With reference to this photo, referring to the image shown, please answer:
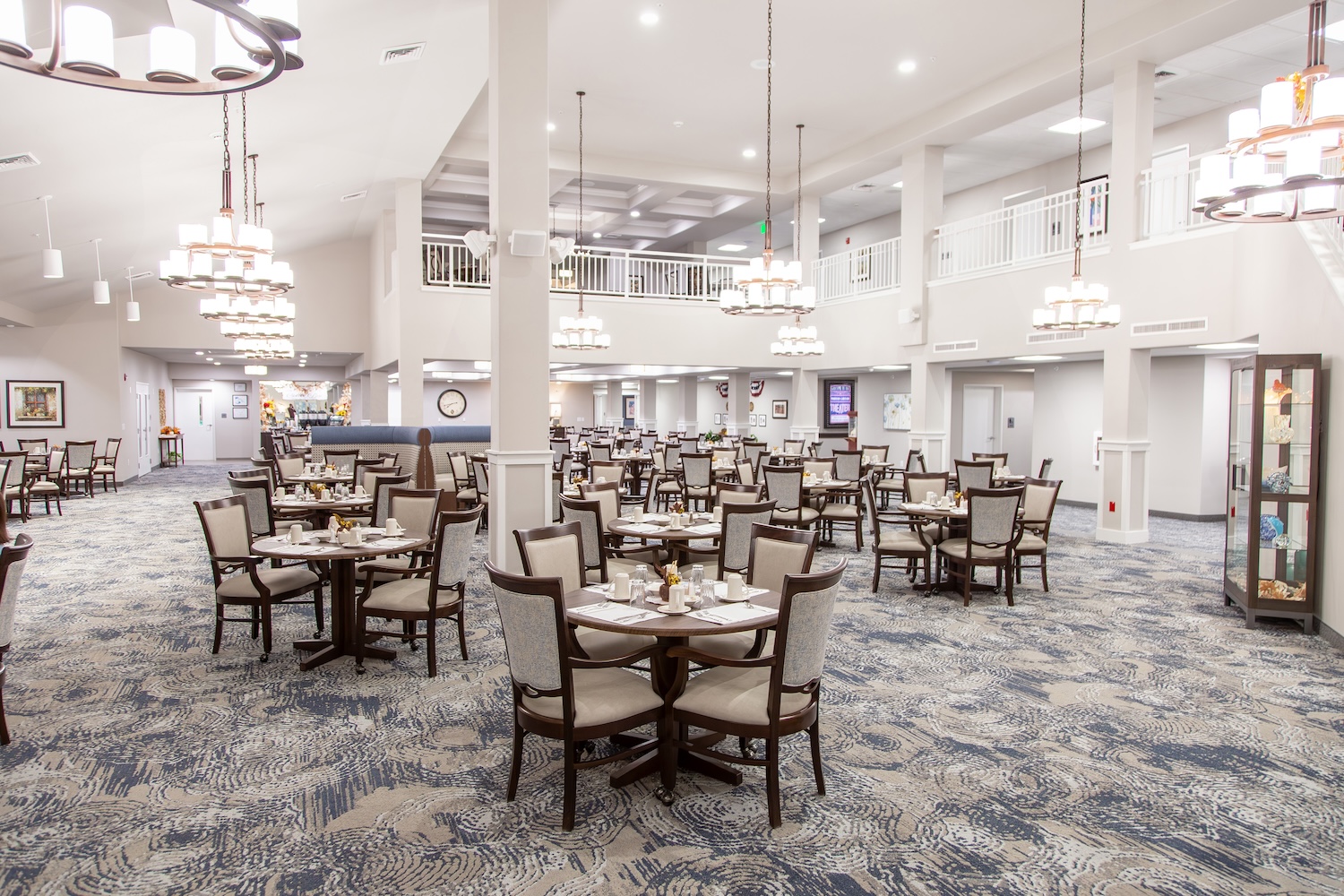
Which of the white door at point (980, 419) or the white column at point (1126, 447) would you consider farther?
the white door at point (980, 419)

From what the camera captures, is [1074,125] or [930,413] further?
[930,413]

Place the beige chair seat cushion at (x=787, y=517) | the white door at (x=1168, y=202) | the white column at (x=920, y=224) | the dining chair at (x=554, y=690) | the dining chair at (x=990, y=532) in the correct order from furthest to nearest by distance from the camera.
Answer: the white column at (x=920, y=224) < the white door at (x=1168, y=202) < the beige chair seat cushion at (x=787, y=517) < the dining chair at (x=990, y=532) < the dining chair at (x=554, y=690)

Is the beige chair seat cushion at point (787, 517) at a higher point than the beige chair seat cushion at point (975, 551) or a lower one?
higher

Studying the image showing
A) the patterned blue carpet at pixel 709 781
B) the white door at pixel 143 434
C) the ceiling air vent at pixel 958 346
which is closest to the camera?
the patterned blue carpet at pixel 709 781

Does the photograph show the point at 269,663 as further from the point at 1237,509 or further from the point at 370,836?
the point at 1237,509

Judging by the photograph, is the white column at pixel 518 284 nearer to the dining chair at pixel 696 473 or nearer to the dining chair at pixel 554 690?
the dining chair at pixel 554 690

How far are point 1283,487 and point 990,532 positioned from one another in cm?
208

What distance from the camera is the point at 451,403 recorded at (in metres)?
22.7

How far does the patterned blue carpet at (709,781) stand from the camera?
111 inches

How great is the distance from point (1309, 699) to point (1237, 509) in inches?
98.2

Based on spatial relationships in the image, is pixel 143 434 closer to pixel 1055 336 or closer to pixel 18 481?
pixel 18 481

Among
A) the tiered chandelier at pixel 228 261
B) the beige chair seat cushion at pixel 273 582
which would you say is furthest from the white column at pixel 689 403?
the beige chair seat cushion at pixel 273 582

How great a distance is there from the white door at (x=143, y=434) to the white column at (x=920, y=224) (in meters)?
16.4

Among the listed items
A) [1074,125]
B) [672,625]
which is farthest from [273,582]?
[1074,125]
